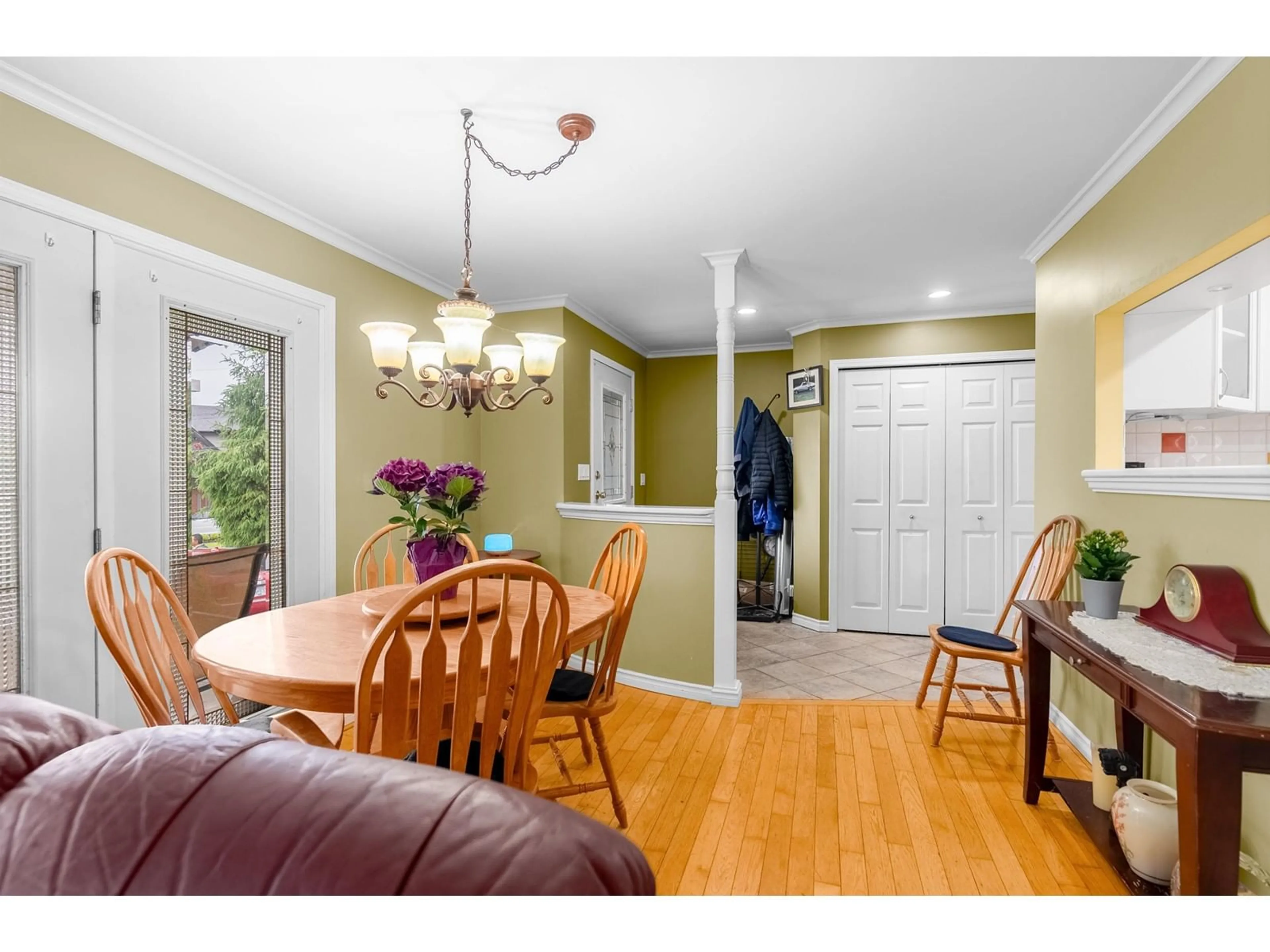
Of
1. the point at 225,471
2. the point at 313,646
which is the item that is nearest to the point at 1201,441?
the point at 313,646

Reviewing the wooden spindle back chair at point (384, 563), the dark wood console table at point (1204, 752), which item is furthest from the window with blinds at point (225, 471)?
the dark wood console table at point (1204, 752)

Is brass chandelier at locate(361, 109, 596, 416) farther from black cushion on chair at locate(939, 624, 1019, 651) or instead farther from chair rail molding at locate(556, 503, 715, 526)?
black cushion on chair at locate(939, 624, 1019, 651)

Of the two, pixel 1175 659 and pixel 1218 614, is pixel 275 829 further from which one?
pixel 1218 614

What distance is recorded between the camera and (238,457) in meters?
2.34

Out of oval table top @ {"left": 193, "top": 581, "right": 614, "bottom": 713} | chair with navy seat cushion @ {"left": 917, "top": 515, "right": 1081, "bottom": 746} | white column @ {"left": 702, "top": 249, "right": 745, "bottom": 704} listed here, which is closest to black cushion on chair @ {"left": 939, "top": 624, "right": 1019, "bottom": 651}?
chair with navy seat cushion @ {"left": 917, "top": 515, "right": 1081, "bottom": 746}

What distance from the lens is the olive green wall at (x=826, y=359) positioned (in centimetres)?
402

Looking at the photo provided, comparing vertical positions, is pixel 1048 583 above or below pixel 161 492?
below

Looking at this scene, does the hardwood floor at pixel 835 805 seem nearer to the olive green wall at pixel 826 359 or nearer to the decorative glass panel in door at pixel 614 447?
the olive green wall at pixel 826 359

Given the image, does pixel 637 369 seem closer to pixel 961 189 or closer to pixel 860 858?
pixel 961 189

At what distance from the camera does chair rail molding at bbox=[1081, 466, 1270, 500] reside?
55.8 inches

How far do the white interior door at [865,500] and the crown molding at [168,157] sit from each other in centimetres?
323

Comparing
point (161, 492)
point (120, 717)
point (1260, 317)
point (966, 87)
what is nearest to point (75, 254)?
point (161, 492)
